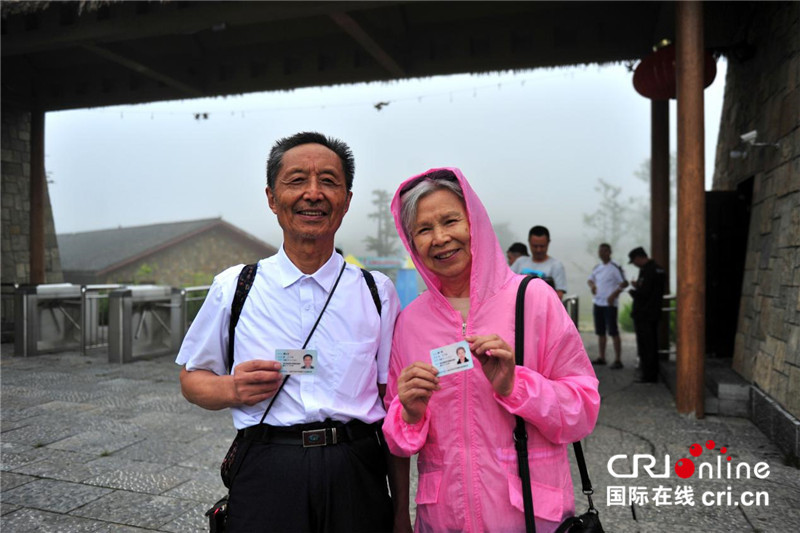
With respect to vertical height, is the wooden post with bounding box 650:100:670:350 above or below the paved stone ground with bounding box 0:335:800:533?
above

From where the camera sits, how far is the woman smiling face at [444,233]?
160cm

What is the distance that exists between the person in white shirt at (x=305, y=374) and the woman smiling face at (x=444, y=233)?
0.87ft

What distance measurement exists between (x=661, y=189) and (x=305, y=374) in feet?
27.4

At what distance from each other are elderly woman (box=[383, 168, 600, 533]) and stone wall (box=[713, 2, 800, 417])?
3.78m

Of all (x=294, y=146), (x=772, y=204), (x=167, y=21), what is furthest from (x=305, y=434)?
(x=167, y=21)

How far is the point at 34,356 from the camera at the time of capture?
877 centimetres

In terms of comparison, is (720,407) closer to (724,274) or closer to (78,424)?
(724,274)

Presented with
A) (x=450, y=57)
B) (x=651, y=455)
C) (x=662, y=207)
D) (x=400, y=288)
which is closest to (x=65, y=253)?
(x=400, y=288)

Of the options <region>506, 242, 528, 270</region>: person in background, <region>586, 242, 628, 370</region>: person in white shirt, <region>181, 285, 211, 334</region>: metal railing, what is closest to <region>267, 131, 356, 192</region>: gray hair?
<region>506, 242, 528, 270</region>: person in background

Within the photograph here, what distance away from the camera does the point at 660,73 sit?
6.30 meters

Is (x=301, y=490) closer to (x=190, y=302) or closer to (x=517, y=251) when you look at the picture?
(x=517, y=251)

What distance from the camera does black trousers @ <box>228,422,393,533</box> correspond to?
1.52 meters

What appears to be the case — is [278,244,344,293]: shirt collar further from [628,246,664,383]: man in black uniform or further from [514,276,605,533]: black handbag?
[628,246,664,383]: man in black uniform

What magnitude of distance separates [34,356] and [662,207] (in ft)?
33.4
